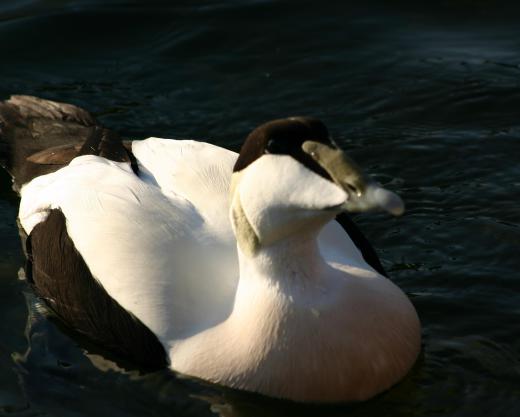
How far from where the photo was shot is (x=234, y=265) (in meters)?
4.52

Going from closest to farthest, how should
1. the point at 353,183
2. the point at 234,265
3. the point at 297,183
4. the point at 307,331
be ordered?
the point at 353,183 < the point at 297,183 < the point at 307,331 < the point at 234,265

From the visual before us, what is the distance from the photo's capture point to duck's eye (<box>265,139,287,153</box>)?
3.79 meters

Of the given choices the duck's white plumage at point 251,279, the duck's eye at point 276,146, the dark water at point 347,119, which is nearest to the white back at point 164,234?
the duck's white plumage at point 251,279

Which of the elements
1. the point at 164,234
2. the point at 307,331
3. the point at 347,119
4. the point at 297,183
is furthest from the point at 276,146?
the point at 347,119

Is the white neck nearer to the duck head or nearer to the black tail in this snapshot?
the duck head

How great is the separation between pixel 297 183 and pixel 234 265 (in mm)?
858

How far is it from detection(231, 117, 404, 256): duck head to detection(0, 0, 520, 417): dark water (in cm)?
84

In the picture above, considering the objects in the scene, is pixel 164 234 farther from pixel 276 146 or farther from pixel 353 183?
pixel 353 183

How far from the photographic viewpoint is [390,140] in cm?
655

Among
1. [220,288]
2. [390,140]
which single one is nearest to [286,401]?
[220,288]

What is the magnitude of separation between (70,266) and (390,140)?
7.93 feet

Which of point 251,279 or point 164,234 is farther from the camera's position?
point 164,234

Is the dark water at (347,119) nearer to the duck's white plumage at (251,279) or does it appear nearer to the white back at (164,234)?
the duck's white plumage at (251,279)

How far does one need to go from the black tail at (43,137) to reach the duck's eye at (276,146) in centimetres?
164
